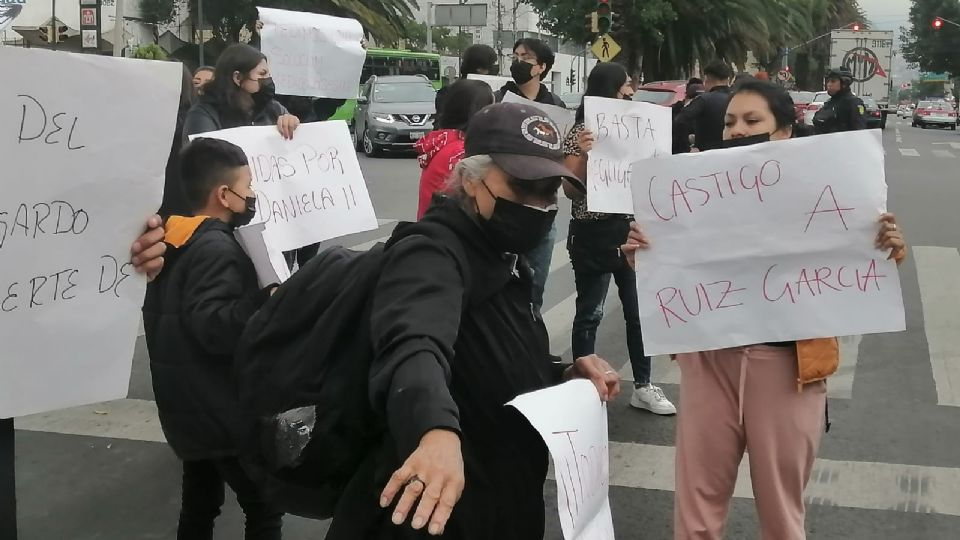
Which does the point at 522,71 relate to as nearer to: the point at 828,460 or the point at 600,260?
the point at 600,260

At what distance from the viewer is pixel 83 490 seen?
4.30 m

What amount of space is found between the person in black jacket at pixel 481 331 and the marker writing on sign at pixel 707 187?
2.47ft

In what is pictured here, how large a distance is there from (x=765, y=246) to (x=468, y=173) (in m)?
1.06

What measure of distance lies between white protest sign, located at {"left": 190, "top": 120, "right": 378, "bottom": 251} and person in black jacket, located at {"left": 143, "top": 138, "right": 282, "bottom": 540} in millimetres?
1374

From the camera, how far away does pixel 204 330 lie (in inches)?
112

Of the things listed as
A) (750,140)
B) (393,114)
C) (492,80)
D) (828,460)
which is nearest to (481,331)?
(750,140)

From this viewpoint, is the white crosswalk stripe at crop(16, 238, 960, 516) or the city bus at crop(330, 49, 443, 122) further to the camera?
the city bus at crop(330, 49, 443, 122)

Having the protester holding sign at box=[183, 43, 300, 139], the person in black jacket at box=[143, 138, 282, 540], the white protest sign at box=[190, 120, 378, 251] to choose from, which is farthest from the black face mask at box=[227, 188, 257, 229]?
the protester holding sign at box=[183, 43, 300, 139]

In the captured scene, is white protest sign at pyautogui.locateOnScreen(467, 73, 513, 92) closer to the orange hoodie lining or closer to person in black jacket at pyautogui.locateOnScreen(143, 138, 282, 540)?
person in black jacket at pyautogui.locateOnScreen(143, 138, 282, 540)

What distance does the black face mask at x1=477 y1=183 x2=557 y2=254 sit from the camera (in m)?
2.02

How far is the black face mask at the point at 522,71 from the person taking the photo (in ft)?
19.8

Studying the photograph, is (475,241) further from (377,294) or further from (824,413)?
(824,413)

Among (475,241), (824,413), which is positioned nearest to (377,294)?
(475,241)

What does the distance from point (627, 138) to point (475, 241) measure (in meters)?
3.04
